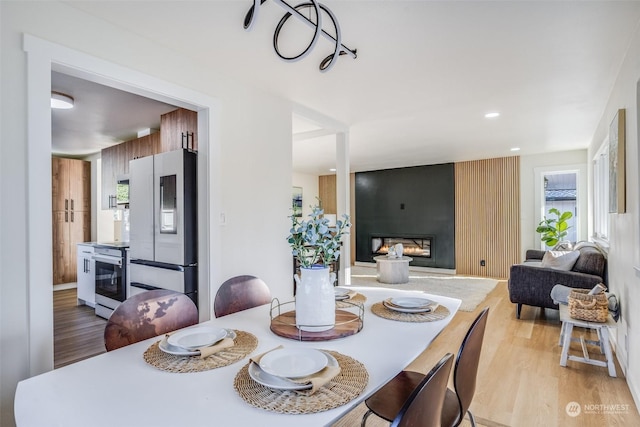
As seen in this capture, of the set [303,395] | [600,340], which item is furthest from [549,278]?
[303,395]

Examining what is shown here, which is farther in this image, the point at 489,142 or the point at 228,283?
the point at 489,142

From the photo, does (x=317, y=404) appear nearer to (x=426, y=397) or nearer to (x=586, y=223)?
(x=426, y=397)

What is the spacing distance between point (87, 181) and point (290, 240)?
6203mm

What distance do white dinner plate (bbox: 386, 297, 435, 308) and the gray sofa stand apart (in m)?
2.72

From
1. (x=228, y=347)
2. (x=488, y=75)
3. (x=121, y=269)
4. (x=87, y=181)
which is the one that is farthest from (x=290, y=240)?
(x=87, y=181)

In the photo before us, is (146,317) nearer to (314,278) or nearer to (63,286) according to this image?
(314,278)

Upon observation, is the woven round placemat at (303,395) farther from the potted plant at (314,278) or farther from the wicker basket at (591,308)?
the wicker basket at (591,308)

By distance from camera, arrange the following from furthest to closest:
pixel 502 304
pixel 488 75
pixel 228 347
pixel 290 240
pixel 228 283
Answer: pixel 502 304 → pixel 488 75 → pixel 228 283 → pixel 290 240 → pixel 228 347

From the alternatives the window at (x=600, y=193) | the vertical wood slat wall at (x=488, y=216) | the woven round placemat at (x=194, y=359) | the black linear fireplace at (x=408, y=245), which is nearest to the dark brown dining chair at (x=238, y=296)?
the woven round placemat at (x=194, y=359)

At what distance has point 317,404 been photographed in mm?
867

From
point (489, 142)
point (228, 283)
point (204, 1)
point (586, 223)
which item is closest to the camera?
point (204, 1)

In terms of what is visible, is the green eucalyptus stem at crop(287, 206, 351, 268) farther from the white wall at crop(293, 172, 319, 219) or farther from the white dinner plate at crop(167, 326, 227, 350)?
the white wall at crop(293, 172, 319, 219)

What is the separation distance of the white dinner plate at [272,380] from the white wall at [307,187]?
7862 millimetres

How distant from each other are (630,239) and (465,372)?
1922mm
